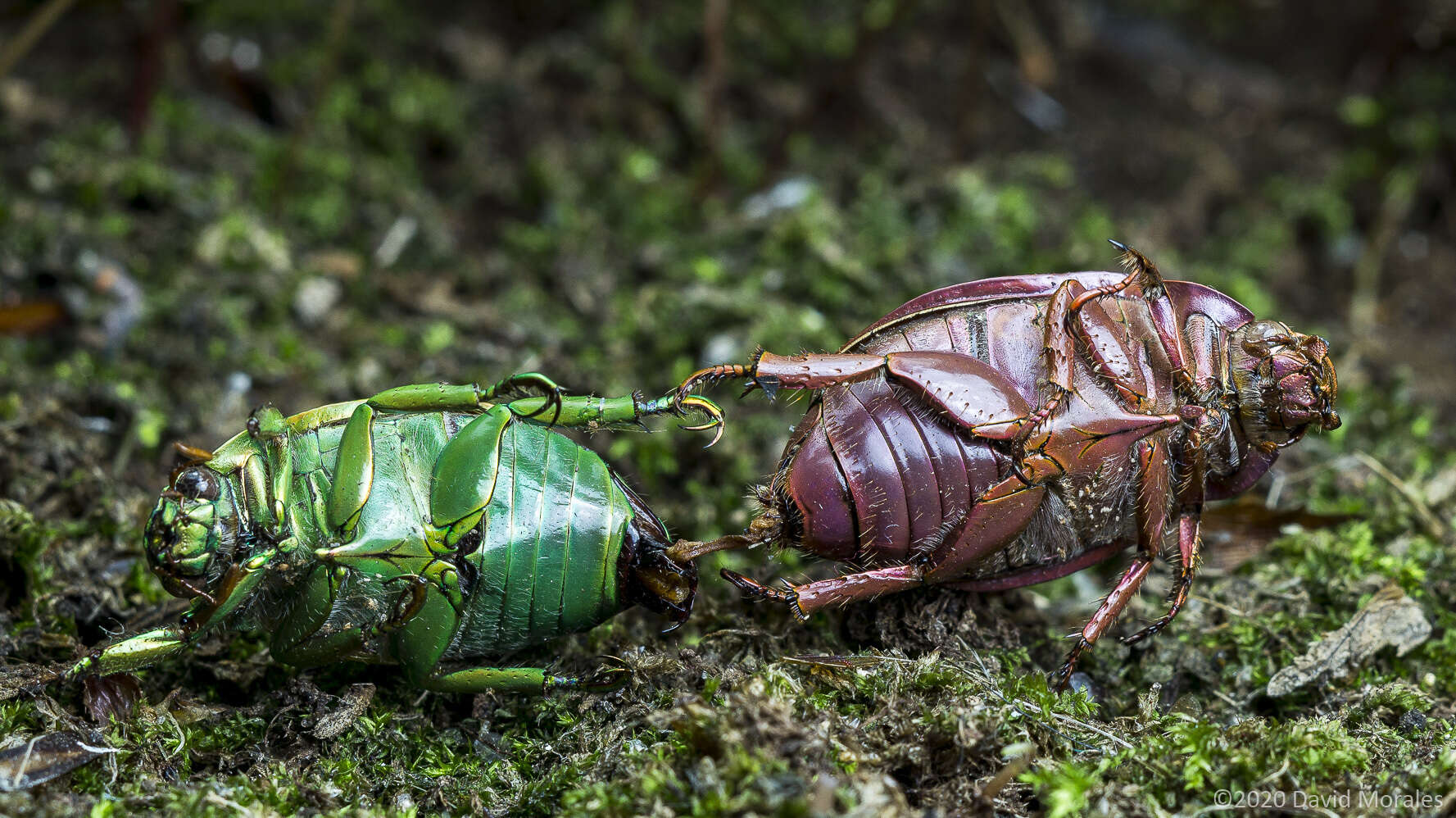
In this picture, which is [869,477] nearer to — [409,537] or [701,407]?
[701,407]

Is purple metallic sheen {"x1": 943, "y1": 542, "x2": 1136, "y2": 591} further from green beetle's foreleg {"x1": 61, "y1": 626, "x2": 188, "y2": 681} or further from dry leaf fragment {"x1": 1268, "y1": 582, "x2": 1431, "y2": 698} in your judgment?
green beetle's foreleg {"x1": 61, "y1": 626, "x2": 188, "y2": 681}

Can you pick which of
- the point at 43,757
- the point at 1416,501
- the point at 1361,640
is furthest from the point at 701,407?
the point at 1416,501

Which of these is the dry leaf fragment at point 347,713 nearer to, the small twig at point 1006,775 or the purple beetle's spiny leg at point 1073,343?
the small twig at point 1006,775

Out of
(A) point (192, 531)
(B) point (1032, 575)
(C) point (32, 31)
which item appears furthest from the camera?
(C) point (32, 31)

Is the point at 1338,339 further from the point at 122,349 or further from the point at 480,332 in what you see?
the point at 122,349

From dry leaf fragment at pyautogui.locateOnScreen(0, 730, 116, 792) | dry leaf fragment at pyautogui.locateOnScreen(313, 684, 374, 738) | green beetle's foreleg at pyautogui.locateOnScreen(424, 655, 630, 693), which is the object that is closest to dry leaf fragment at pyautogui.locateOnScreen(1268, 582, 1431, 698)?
green beetle's foreleg at pyautogui.locateOnScreen(424, 655, 630, 693)
